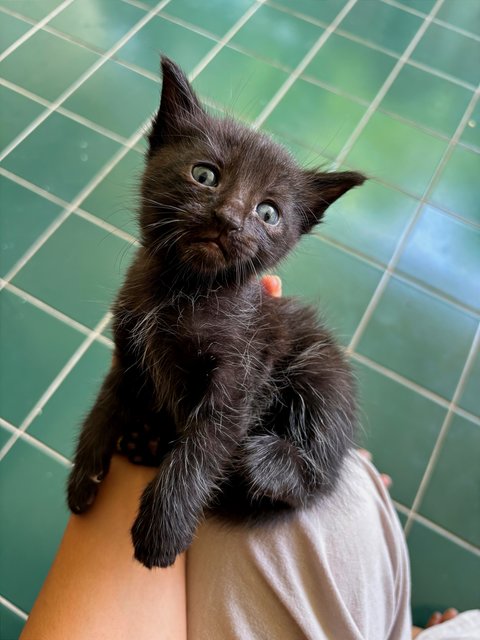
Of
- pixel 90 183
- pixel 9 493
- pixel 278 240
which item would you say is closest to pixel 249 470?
pixel 278 240

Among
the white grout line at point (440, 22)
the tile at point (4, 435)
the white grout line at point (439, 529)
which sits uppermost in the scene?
the white grout line at point (440, 22)

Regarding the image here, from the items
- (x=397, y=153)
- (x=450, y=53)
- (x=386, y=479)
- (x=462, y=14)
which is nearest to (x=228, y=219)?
(x=386, y=479)

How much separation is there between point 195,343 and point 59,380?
97cm

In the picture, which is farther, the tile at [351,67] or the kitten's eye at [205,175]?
the tile at [351,67]

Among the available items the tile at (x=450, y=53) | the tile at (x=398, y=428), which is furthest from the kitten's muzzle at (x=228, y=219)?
the tile at (x=450, y=53)

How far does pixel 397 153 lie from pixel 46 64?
1503 mm

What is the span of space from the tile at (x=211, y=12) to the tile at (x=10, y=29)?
0.64 m

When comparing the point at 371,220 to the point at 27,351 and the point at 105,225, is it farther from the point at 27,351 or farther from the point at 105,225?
the point at 27,351

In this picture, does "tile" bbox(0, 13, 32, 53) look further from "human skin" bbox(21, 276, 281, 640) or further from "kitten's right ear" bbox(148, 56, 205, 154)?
"human skin" bbox(21, 276, 281, 640)

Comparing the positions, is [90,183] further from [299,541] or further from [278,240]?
[299,541]

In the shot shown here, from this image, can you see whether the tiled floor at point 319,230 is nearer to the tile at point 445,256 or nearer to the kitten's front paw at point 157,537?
the tile at point 445,256

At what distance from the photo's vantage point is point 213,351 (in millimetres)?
958

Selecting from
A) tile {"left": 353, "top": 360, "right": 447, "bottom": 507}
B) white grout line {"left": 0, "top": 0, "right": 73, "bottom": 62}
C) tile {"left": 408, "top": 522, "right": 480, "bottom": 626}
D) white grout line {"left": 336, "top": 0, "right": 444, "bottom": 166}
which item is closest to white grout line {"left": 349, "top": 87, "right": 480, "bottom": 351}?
tile {"left": 353, "top": 360, "right": 447, "bottom": 507}

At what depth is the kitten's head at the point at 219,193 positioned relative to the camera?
0.85 meters
